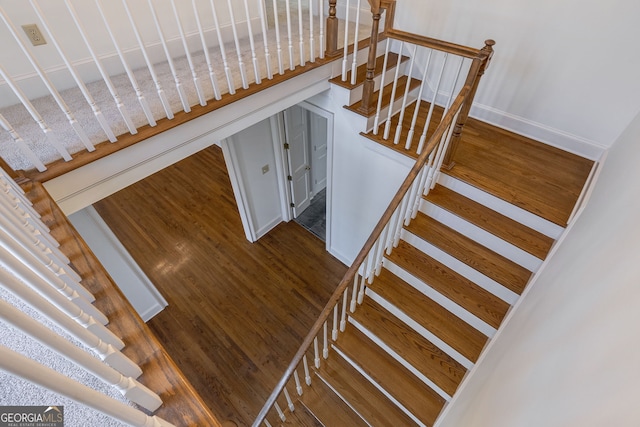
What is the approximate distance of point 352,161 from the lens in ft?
9.82

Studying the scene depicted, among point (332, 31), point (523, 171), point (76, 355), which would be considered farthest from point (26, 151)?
point (523, 171)

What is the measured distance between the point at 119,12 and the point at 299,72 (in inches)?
52.9

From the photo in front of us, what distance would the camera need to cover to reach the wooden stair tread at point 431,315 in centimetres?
209

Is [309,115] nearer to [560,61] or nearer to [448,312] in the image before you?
[560,61]

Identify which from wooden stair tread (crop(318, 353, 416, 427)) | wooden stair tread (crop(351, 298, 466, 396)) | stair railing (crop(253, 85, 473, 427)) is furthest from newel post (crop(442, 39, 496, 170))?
wooden stair tread (crop(318, 353, 416, 427))

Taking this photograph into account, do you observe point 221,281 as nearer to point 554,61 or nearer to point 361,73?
point 361,73

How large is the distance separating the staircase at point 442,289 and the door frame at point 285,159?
0.51m

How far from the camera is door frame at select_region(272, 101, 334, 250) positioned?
3.03 meters

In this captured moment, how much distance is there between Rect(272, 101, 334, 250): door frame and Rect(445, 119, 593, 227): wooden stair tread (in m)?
1.23

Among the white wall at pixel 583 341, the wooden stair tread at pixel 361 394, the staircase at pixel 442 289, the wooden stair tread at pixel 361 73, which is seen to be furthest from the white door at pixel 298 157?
the white wall at pixel 583 341

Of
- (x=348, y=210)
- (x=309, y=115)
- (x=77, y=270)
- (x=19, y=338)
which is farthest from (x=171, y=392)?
(x=309, y=115)

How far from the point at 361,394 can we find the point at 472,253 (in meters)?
1.34

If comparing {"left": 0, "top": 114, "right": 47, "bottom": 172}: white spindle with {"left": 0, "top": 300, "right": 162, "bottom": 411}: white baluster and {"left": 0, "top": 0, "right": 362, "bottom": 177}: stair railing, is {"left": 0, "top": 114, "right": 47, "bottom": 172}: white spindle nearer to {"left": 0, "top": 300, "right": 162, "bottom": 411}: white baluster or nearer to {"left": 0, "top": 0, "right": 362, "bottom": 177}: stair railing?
{"left": 0, "top": 0, "right": 362, "bottom": 177}: stair railing

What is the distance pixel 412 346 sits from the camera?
2221 mm
